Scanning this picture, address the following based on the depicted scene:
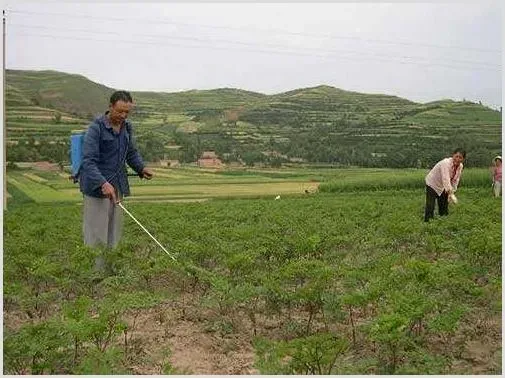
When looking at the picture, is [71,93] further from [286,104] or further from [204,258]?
[204,258]

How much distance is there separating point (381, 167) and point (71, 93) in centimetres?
1018

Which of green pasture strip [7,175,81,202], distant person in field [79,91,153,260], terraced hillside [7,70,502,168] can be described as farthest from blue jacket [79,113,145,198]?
terraced hillside [7,70,502,168]

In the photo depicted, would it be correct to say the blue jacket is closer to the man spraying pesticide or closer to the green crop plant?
the man spraying pesticide

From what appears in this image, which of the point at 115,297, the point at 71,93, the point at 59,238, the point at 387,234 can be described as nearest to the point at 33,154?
the point at 71,93

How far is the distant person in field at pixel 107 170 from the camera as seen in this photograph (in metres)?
6.08

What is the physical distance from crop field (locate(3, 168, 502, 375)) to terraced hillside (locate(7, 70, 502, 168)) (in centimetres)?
1077

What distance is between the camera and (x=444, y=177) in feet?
28.7

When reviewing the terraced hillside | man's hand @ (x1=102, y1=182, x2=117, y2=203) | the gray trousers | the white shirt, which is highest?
the terraced hillside

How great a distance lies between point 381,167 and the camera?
2133 centimetres

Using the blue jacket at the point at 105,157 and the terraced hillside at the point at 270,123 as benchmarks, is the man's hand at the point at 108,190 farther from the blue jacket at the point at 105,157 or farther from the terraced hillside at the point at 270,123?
the terraced hillside at the point at 270,123

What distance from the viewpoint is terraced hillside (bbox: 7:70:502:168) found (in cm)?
1825

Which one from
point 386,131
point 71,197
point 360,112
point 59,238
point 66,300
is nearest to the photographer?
point 66,300

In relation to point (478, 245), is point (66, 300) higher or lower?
lower

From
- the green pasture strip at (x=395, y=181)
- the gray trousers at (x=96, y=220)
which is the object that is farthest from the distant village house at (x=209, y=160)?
the gray trousers at (x=96, y=220)
